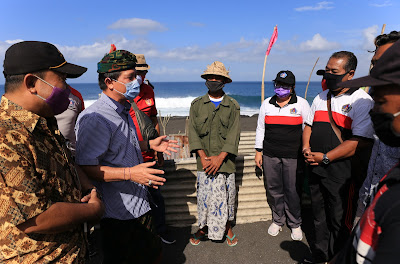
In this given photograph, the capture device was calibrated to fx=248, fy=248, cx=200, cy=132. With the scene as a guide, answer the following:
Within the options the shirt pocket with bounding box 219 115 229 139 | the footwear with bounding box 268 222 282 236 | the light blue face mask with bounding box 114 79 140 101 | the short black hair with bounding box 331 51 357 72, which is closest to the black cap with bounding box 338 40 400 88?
the light blue face mask with bounding box 114 79 140 101

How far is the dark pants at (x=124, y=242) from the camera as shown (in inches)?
87.9

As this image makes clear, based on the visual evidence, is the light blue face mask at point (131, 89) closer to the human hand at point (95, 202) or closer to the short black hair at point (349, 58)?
the human hand at point (95, 202)

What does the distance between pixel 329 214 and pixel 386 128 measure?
228 centimetres

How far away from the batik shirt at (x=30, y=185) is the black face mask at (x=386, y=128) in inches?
69.3

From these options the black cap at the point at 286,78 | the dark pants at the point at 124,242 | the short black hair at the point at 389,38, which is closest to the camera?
the dark pants at the point at 124,242

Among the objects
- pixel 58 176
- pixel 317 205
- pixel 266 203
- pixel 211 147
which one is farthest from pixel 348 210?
pixel 58 176

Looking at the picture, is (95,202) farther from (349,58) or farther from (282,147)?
(349,58)

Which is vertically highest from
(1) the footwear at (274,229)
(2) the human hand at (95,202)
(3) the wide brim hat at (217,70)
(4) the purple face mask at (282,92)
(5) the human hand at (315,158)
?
(3) the wide brim hat at (217,70)

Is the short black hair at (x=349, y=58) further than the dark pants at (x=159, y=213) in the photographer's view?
No

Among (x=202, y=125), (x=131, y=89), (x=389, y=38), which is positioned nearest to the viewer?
(x=131, y=89)

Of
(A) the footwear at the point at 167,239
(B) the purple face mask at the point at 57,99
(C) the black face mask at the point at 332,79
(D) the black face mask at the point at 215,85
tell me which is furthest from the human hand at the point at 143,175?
(C) the black face mask at the point at 332,79

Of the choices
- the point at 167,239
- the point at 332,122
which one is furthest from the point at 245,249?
the point at 332,122

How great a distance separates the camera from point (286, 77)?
3.56 m

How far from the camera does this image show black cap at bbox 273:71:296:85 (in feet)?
11.6
